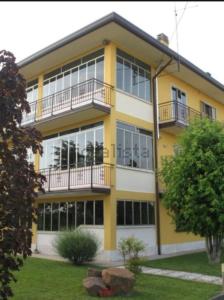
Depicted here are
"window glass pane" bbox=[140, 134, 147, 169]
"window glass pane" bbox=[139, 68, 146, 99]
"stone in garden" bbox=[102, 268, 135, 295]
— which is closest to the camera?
"stone in garden" bbox=[102, 268, 135, 295]

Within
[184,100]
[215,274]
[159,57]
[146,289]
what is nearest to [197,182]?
[215,274]

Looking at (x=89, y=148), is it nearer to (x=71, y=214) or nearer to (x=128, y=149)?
(x=128, y=149)

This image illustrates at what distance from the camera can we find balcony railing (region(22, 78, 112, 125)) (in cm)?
1888

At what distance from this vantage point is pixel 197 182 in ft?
53.7

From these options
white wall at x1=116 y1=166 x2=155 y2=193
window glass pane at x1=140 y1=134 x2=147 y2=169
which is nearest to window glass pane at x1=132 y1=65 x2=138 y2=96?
window glass pane at x1=140 y1=134 x2=147 y2=169

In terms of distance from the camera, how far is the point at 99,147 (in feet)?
62.4

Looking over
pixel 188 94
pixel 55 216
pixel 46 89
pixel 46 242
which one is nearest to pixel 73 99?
pixel 46 89

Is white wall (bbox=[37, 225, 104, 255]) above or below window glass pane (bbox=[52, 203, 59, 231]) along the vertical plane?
below

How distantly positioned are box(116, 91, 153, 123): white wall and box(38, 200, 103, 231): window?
462 cm

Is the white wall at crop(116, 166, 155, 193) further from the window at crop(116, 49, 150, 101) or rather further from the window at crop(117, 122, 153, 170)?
the window at crop(116, 49, 150, 101)

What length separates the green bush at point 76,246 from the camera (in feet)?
50.0

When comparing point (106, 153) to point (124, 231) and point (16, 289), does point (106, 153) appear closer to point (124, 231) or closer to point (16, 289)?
point (124, 231)

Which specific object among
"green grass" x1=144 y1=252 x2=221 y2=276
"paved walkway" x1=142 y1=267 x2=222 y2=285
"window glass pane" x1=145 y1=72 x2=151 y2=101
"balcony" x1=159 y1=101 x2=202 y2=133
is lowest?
"paved walkway" x1=142 y1=267 x2=222 y2=285

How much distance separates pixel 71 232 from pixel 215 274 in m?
5.46
